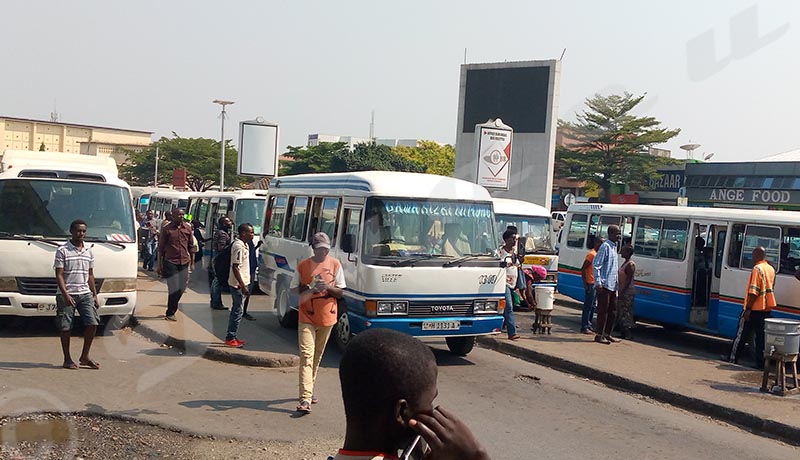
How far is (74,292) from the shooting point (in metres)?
8.80

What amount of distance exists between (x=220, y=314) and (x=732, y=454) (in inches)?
349

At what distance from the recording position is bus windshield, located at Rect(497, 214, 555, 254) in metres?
16.9

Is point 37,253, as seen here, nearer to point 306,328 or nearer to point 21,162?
point 21,162

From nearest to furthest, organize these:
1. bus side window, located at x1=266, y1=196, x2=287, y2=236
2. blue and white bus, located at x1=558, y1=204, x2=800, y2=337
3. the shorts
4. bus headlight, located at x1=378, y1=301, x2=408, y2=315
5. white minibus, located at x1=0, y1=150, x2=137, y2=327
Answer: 1. the shorts
2. bus headlight, located at x1=378, y1=301, x2=408, y2=315
3. white minibus, located at x1=0, y1=150, x2=137, y2=327
4. blue and white bus, located at x1=558, y1=204, x2=800, y2=337
5. bus side window, located at x1=266, y1=196, x2=287, y2=236

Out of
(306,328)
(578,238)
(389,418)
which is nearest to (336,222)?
(306,328)

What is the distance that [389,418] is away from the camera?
2.22 metres

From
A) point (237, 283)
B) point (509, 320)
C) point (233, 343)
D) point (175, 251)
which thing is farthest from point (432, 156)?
point (237, 283)

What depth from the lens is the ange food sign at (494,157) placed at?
1062 inches

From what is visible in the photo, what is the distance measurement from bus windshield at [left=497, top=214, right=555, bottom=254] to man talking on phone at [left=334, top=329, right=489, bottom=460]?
1467cm

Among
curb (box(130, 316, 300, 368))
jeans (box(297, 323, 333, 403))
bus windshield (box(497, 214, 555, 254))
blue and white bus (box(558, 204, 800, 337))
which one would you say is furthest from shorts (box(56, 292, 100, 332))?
bus windshield (box(497, 214, 555, 254))

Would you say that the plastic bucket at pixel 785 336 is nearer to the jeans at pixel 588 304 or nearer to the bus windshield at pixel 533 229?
the jeans at pixel 588 304

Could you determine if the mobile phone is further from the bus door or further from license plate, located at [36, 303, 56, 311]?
the bus door

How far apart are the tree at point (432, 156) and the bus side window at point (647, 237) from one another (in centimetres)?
5308

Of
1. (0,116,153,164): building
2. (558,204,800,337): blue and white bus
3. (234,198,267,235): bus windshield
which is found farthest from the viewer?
(0,116,153,164): building
